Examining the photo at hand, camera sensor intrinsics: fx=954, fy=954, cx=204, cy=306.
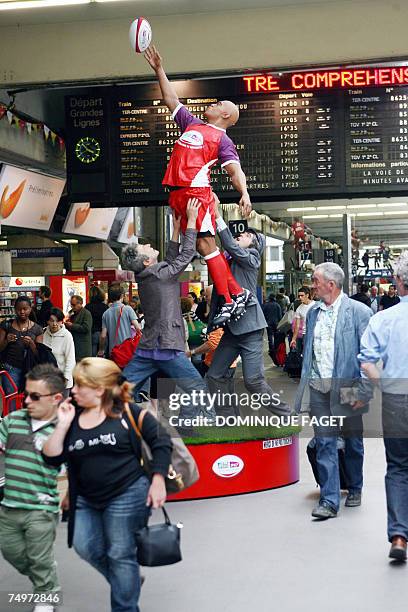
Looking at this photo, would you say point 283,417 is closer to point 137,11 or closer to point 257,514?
point 257,514

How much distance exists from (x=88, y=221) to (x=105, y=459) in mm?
15029

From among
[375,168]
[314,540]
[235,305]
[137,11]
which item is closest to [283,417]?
[235,305]

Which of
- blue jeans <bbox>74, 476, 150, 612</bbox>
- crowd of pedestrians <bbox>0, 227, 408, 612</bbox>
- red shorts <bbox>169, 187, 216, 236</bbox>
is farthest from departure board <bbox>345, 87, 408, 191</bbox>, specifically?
blue jeans <bbox>74, 476, 150, 612</bbox>

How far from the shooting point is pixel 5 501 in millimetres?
4289

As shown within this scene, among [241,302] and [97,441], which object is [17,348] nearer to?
[241,302]

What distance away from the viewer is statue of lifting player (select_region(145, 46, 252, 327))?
702 cm

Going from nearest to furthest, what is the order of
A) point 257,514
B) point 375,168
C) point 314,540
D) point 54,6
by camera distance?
point 314,540, point 257,514, point 54,6, point 375,168

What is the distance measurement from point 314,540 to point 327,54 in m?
5.92

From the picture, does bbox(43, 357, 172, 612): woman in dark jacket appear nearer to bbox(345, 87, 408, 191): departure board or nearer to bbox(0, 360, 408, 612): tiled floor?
bbox(0, 360, 408, 612): tiled floor

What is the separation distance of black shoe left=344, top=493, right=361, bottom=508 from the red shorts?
7.08 ft

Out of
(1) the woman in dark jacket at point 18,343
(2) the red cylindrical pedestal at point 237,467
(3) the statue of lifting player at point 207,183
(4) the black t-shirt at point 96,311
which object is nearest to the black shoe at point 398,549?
(2) the red cylindrical pedestal at point 237,467

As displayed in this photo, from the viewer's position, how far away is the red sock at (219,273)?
6.99m

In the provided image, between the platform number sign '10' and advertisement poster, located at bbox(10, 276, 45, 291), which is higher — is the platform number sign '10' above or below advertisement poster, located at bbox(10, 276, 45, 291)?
above

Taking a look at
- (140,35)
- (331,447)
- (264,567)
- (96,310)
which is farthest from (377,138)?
Result: (264,567)
